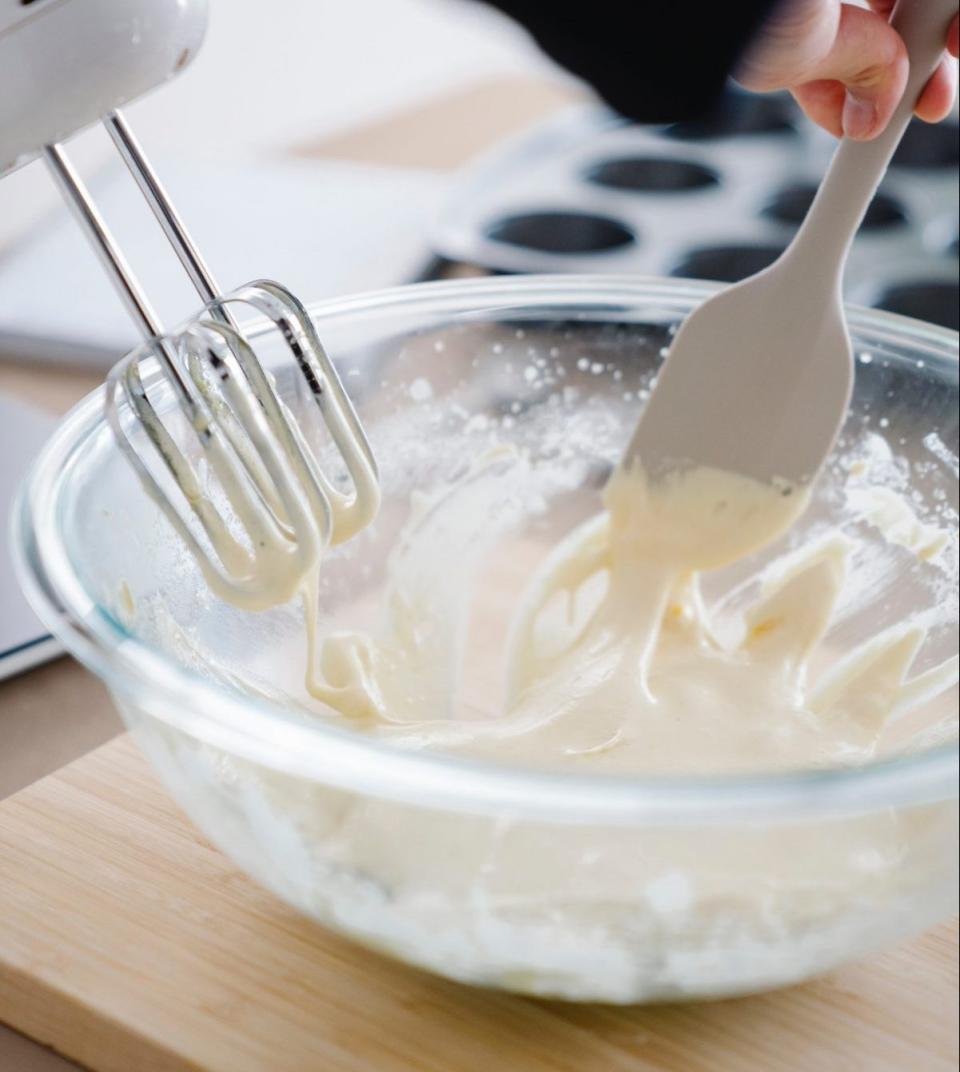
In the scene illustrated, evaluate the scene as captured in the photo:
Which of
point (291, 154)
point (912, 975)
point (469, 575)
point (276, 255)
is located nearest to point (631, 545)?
point (469, 575)

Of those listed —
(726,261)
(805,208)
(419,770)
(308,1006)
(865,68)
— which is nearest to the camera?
(419,770)

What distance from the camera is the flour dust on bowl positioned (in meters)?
0.41

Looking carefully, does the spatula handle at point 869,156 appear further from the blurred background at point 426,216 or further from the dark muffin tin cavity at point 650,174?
the dark muffin tin cavity at point 650,174

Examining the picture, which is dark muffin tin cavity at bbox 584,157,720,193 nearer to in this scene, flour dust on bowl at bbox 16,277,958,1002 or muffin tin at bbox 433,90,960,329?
muffin tin at bbox 433,90,960,329

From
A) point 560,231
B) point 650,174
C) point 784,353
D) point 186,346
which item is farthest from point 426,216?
point 186,346

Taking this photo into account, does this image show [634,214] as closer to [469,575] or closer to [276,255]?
[276,255]

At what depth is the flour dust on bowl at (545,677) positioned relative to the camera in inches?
16.0

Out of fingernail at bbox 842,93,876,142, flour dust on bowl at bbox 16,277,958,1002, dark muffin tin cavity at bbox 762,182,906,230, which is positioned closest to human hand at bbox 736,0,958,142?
fingernail at bbox 842,93,876,142

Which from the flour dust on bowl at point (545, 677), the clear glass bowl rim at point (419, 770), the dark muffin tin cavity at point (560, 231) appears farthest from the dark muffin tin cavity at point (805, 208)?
the clear glass bowl rim at point (419, 770)

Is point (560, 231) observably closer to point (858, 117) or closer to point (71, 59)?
point (858, 117)

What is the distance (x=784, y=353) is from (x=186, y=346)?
293 mm

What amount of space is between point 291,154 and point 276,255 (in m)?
0.60

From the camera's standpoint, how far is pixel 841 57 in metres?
0.60

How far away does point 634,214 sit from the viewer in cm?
129
